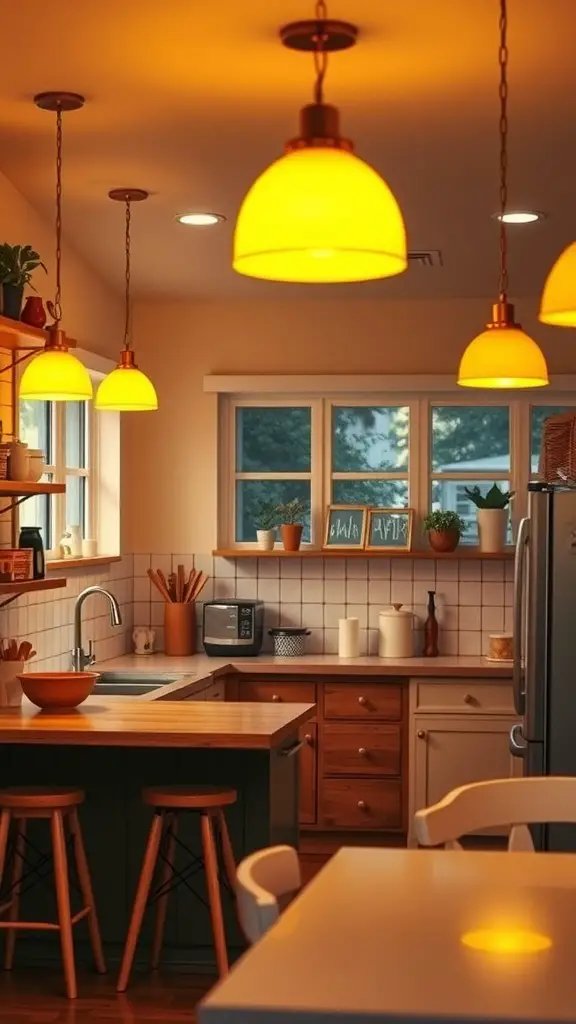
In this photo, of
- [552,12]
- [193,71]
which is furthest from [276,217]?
[193,71]

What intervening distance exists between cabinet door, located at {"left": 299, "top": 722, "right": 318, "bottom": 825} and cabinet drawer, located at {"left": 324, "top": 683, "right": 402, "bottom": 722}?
0.38 ft

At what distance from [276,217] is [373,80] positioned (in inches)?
85.7

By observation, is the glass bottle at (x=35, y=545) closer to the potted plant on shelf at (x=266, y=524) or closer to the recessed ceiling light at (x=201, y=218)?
the recessed ceiling light at (x=201, y=218)

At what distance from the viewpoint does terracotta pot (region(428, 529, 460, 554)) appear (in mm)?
7223

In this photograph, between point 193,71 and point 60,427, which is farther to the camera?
point 60,427

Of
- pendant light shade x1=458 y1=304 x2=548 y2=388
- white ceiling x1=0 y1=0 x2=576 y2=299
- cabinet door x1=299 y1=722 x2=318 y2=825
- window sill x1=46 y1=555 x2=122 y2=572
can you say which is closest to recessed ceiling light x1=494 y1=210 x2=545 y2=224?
white ceiling x1=0 y1=0 x2=576 y2=299

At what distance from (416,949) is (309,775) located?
195 inches

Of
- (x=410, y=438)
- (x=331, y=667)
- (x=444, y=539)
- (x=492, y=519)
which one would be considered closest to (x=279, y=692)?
(x=331, y=667)

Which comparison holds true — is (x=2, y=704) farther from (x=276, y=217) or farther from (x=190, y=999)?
(x=276, y=217)

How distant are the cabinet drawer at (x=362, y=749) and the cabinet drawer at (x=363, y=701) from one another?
5cm

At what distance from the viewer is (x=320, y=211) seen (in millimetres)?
2168

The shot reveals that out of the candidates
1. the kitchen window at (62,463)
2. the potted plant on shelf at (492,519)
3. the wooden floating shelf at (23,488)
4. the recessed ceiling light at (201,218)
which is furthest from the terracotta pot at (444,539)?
the wooden floating shelf at (23,488)

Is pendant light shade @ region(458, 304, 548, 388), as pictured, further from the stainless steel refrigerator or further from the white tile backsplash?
the white tile backsplash

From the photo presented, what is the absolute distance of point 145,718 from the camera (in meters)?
4.85
